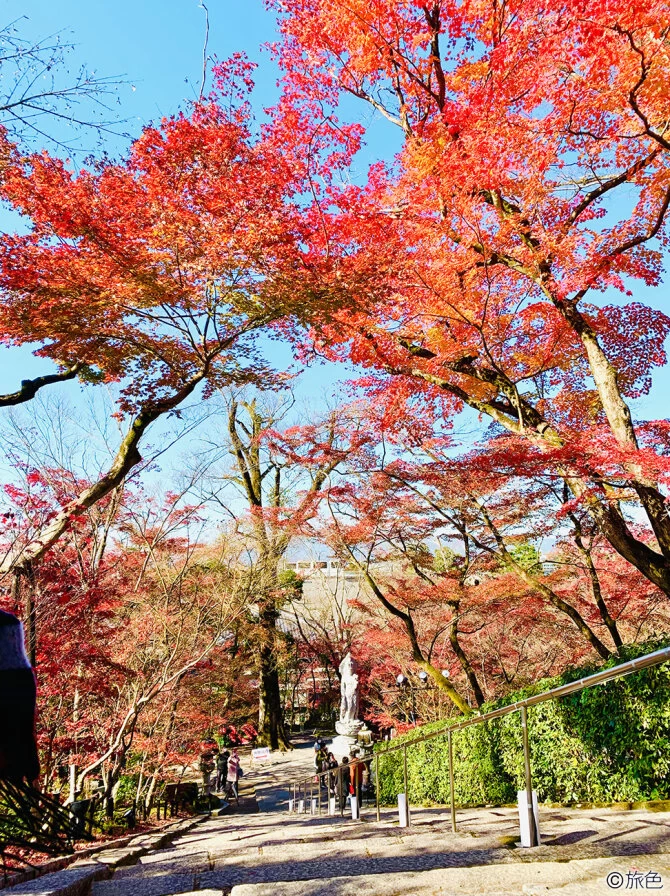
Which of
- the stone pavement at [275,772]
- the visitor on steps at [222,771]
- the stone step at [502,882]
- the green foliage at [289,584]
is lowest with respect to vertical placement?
the stone pavement at [275,772]

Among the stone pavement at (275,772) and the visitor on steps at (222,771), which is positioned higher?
the visitor on steps at (222,771)

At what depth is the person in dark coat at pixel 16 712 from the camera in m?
0.89

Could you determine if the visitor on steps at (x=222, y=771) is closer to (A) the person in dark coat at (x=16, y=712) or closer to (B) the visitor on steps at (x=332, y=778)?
(B) the visitor on steps at (x=332, y=778)

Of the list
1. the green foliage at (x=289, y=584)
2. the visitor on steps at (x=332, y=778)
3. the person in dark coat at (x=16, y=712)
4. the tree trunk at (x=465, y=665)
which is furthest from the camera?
the green foliage at (x=289, y=584)

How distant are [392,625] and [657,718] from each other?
441 inches

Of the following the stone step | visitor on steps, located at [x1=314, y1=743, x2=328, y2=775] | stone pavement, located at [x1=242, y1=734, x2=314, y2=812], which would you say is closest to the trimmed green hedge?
the stone step

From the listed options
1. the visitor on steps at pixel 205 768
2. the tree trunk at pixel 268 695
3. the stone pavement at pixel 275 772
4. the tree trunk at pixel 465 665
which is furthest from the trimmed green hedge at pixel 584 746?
the tree trunk at pixel 268 695

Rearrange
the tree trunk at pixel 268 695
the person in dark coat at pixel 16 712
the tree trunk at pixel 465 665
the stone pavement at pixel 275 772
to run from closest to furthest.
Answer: the person in dark coat at pixel 16 712
the tree trunk at pixel 465 665
the stone pavement at pixel 275 772
the tree trunk at pixel 268 695

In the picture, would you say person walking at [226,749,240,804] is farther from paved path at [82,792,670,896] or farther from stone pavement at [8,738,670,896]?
paved path at [82,792,670,896]

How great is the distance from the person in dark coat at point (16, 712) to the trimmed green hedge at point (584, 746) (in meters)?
5.88

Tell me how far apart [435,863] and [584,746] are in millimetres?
3701

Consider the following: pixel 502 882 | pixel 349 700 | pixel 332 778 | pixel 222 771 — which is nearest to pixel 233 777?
pixel 222 771

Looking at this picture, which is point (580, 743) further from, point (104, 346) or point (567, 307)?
point (104, 346)

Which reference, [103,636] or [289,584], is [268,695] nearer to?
[289,584]
